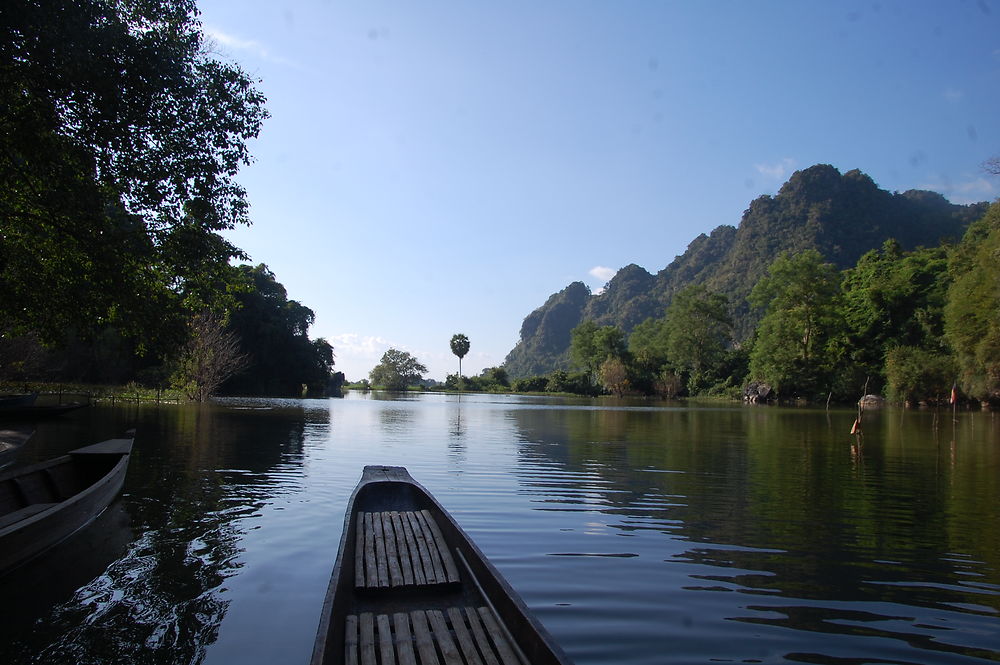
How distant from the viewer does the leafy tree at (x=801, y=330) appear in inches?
2734

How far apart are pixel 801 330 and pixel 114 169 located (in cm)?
7211

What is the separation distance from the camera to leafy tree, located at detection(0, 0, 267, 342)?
1000 cm

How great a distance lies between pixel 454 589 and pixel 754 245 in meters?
180

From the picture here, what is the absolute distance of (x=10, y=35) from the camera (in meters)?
9.45

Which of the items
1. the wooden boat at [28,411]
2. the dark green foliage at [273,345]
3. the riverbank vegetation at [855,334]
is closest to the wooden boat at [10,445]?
the wooden boat at [28,411]

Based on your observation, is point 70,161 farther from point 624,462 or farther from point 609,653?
point 624,462

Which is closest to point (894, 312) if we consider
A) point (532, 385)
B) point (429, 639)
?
point (532, 385)

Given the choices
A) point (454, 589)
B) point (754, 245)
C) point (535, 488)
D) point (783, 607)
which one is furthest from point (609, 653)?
point (754, 245)

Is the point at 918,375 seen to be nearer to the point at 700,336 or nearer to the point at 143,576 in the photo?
the point at 700,336

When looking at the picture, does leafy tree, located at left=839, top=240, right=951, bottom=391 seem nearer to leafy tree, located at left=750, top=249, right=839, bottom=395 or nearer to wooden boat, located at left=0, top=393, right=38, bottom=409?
leafy tree, located at left=750, top=249, right=839, bottom=395

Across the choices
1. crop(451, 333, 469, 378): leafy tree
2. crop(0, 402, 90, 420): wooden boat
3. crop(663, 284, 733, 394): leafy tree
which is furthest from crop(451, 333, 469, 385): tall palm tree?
crop(0, 402, 90, 420): wooden boat

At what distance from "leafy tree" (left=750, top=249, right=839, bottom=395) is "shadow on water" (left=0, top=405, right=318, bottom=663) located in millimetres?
66290

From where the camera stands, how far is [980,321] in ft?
145

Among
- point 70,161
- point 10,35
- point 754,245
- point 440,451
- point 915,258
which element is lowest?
point 440,451
